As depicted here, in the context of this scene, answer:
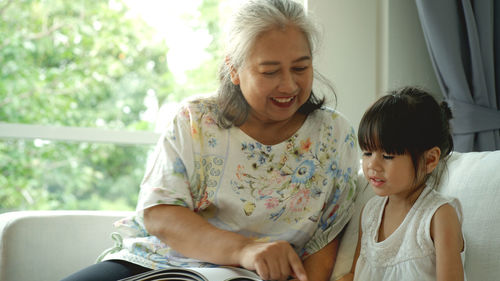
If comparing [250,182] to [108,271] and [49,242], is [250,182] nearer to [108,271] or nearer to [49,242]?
[108,271]

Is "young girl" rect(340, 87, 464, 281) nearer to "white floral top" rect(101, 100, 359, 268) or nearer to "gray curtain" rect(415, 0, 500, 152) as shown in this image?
"white floral top" rect(101, 100, 359, 268)

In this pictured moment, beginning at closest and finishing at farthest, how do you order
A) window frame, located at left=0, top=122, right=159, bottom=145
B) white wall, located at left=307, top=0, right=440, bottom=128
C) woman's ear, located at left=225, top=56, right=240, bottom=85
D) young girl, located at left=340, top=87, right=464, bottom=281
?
young girl, located at left=340, top=87, right=464, bottom=281, woman's ear, located at left=225, top=56, right=240, bottom=85, white wall, located at left=307, top=0, right=440, bottom=128, window frame, located at left=0, top=122, right=159, bottom=145

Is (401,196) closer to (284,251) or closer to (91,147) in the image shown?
(284,251)

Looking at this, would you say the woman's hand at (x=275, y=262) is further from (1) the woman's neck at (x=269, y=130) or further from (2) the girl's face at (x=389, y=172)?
(1) the woman's neck at (x=269, y=130)

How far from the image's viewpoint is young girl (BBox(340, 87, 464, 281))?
1076 mm

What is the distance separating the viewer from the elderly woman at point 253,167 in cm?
125

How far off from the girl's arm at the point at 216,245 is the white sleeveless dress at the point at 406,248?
0.23 meters

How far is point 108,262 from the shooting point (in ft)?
4.38

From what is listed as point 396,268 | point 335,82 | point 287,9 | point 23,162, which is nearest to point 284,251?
point 396,268

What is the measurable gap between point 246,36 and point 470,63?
0.92 m

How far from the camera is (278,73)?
1.26 metres

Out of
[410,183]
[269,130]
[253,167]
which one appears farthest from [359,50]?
[410,183]

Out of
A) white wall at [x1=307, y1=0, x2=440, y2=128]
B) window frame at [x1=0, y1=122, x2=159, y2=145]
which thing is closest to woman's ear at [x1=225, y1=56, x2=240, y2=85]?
white wall at [x1=307, y1=0, x2=440, y2=128]

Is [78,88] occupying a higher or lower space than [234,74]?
lower
